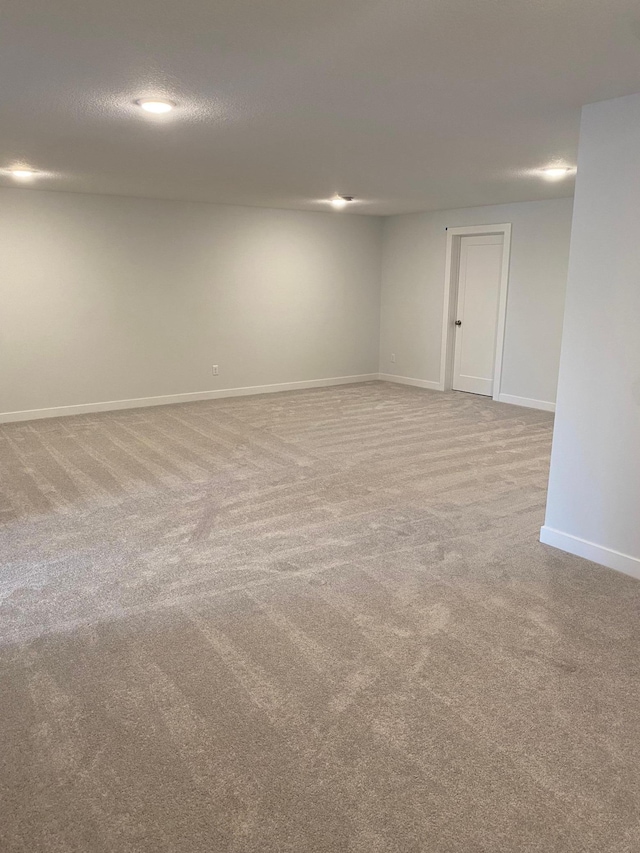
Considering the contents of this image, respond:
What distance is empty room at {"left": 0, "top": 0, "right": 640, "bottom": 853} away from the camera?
1891 millimetres

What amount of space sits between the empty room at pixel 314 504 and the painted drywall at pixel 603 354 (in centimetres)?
1

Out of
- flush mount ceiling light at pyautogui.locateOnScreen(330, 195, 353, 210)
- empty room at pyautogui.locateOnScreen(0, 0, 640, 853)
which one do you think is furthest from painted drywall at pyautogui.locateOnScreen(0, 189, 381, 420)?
flush mount ceiling light at pyautogui.locateOnScreen(330, 195, 353, 210)

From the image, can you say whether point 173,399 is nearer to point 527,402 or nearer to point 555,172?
point 527,402

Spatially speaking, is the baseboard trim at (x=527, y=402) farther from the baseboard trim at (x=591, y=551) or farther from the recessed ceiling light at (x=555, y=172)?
the baseboard trim at (x=591, y=551)

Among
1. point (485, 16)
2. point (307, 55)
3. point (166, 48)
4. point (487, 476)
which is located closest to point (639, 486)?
point (487, 476)

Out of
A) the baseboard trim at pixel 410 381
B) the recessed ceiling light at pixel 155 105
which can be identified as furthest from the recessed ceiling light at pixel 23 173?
the baseboard trim at pixel 410 381

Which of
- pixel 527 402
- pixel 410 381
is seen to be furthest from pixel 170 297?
pixel 527 402

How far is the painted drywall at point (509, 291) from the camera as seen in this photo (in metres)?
7.00

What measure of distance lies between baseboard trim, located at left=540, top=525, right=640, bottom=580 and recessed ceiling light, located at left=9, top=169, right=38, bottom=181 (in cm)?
477

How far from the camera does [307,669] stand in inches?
96.3

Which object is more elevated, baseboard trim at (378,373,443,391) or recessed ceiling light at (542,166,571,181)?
recessed ceiling light at (542,166,571,181)

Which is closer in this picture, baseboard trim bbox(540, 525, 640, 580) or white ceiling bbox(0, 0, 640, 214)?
white ceiling bbox(0, 0, 640, 214)

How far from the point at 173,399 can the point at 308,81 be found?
5140mm

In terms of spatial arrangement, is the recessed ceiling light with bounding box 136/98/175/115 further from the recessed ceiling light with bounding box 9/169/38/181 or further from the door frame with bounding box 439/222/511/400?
the door frame with bounding box 439/222/511/400
